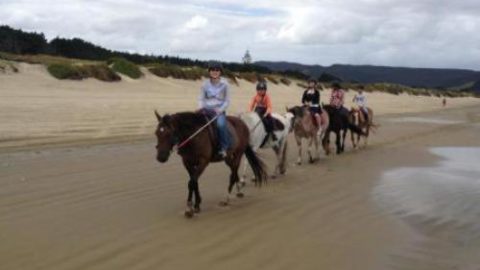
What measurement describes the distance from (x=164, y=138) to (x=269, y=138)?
4275 mm

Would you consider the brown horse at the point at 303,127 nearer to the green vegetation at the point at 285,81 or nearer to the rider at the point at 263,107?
the rider at the point at 263,107

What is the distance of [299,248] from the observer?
7305mm

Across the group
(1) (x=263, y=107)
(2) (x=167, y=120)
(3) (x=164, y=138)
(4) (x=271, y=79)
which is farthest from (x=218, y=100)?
(4) (x=271, y=79)

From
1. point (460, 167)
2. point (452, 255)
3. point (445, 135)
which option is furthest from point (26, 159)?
point (445, 135)

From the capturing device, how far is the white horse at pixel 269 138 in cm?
1118

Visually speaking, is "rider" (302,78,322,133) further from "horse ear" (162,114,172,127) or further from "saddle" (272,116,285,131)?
"horse ear" (162,114,172,127)

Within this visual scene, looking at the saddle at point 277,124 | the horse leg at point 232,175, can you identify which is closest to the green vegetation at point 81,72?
the saddle at point 277,124

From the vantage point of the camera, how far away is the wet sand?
6.76m

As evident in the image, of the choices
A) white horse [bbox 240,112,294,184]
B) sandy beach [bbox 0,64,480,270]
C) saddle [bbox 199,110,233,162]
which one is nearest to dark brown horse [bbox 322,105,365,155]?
sandy beach [bbox 0,64,480,270]

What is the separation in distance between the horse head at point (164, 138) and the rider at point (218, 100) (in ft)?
3.52

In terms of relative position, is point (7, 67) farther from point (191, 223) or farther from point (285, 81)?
point (285, 81)

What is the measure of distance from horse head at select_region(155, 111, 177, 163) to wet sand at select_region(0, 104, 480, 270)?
0.87 meters

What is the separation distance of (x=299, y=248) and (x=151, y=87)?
2417 centimetres

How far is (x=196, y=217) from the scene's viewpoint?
8.63 metres
